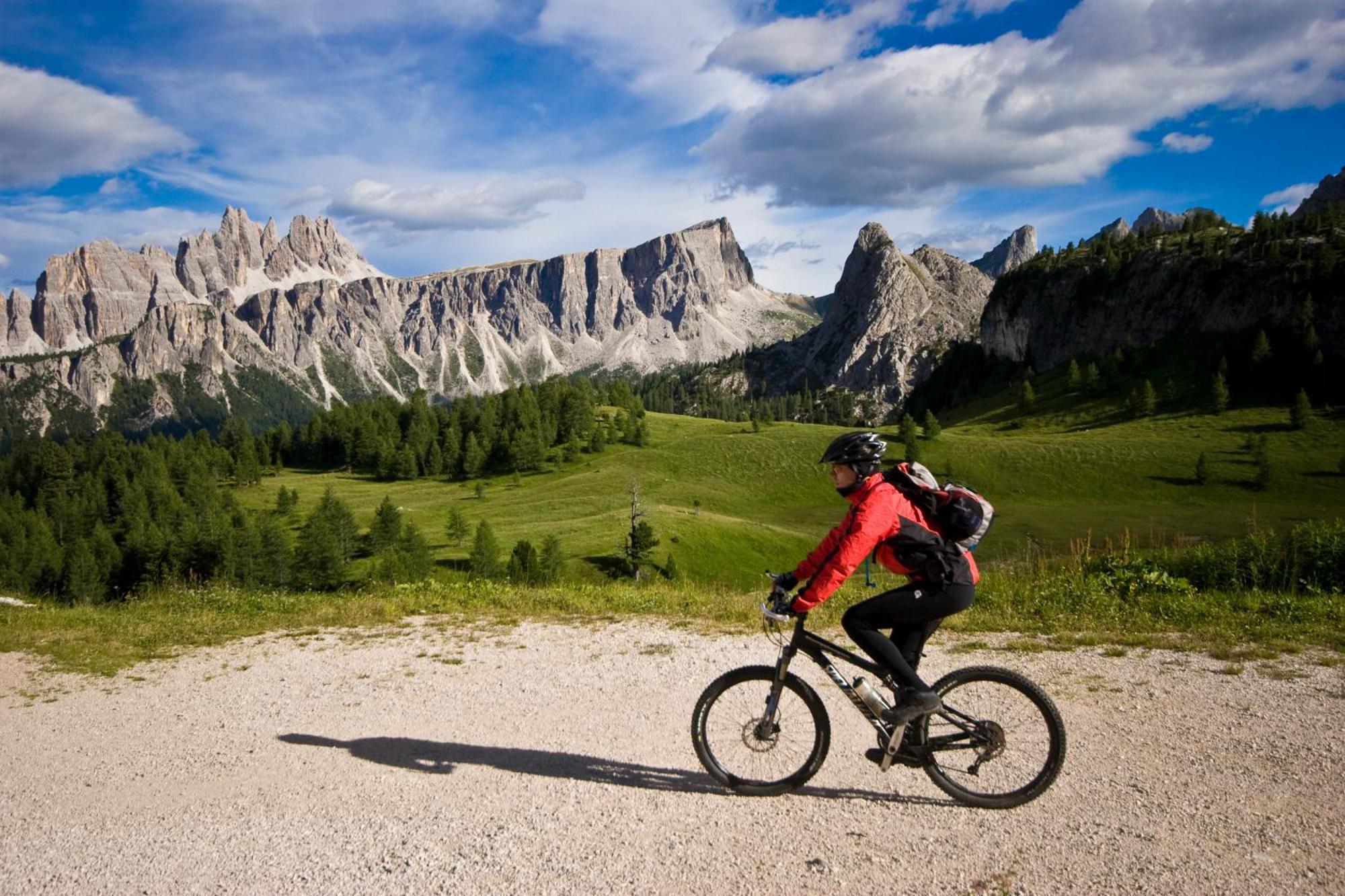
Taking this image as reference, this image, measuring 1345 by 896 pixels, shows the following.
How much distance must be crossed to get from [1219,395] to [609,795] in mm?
150192

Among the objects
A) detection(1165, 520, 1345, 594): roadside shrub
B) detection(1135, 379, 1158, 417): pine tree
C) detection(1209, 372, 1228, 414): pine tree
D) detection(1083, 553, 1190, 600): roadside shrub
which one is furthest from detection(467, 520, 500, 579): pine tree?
detection(1209, 372, 1228, 414): pine tree

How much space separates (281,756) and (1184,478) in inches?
4593

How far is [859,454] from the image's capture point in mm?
7082

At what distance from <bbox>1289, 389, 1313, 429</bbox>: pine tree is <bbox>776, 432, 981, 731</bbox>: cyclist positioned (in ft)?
459

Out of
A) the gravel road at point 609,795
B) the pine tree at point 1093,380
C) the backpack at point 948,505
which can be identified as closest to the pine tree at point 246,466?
the gravel road at point 609,795

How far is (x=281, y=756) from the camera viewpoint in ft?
28.4

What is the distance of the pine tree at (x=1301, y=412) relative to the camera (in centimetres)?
11069

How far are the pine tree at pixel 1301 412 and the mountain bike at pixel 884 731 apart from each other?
457 ft

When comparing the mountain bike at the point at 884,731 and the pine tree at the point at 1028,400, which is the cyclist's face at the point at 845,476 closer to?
the mountain bike at the point at 884,731

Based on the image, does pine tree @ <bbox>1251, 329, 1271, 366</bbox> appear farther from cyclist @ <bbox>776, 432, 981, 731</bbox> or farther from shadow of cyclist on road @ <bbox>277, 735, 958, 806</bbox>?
shadow of cyclist on road @ <bbox>277, 735, 958, 806</bbox>

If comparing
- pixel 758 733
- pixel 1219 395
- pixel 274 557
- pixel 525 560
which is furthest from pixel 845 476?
pixel 1219 395

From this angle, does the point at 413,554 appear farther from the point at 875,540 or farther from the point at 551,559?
the point at 875,540

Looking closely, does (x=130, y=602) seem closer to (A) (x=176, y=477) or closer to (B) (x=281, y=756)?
(B) (x=281, y=756)

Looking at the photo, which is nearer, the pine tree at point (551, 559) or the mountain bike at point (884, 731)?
the mountain bike at point (884, 731)
